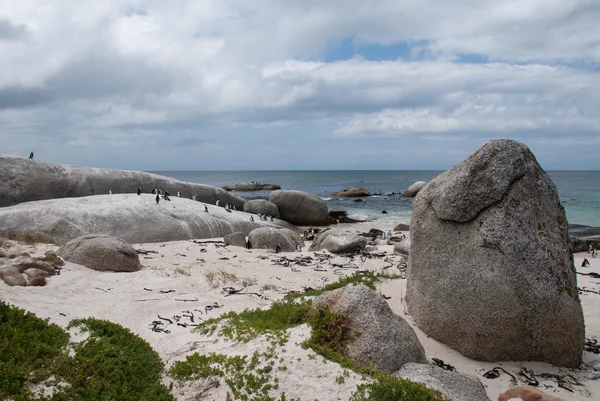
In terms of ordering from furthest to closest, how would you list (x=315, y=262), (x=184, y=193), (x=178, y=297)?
(x=184, y=193) → (x=315, y=262) → (x=178, y=297)

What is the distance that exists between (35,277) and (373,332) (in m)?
7.88

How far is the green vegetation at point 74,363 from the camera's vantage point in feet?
19.0

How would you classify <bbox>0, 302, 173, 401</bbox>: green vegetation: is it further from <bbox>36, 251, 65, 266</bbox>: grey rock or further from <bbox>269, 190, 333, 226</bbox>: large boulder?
<bbox>269, 190, 333, 226</bbox>: large boulder

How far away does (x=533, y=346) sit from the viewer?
822 centimetres

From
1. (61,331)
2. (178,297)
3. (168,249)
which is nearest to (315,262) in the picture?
(168,249)

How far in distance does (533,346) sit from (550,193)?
118 inches

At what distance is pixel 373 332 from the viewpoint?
712 cm

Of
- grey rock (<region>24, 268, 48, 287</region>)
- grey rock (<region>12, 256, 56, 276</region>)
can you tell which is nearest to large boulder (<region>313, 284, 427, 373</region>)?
grey rock (<region>24, 268, 48, 287</region>)

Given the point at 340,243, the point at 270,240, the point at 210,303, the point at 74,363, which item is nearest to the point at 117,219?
the point at 270,240

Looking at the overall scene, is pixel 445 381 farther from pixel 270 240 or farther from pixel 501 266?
pixel 270 240

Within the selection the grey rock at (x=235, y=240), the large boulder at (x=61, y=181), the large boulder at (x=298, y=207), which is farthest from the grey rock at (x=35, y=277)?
the large boulder at (x=298, y=207)

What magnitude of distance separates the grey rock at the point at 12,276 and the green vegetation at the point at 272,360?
4.64 metres

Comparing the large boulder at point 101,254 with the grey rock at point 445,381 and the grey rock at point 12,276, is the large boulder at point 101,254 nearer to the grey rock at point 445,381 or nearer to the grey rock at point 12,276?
the grey rock at point 12,276

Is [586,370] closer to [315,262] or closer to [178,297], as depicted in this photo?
[178,297]
